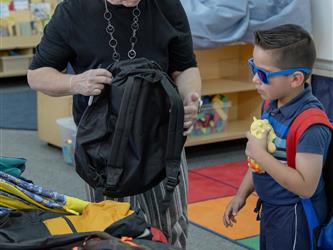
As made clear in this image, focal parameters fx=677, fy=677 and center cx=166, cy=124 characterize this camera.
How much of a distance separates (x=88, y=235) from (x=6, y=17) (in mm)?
6216

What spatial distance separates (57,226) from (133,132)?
0.40 meters

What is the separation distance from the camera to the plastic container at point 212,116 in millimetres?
4875

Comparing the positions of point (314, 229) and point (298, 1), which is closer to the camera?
point (314, 229)

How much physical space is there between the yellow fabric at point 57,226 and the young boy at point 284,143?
Answer: 0.65 meters

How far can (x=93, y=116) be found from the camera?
208 centimetres

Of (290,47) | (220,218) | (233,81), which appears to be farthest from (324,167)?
(233,81)

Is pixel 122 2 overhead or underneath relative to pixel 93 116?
overhead

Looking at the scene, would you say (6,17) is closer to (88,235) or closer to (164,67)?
(164,67)

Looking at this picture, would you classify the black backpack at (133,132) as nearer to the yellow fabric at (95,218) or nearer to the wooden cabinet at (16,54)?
the yellow fabric at (95,218)

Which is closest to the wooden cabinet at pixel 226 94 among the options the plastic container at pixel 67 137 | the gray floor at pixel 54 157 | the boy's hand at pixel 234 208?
the gray floor at pixel 54 157

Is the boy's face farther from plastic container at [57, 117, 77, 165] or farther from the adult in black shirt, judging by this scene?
plastic container at [57, 117, 77, 165]

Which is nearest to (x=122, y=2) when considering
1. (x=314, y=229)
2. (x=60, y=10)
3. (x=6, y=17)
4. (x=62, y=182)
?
(x=60, y=10)

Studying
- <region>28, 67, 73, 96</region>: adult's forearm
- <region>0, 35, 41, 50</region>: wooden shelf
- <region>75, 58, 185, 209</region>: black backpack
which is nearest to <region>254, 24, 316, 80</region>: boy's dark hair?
<region>75, 58, 185, 209</region>: black backpack

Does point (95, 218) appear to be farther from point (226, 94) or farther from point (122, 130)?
point (226, 94)
